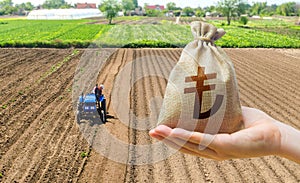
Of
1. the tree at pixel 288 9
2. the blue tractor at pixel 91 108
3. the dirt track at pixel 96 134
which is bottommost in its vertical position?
the dirt track at pixel 96 134

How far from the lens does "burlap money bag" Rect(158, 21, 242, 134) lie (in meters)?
1.83

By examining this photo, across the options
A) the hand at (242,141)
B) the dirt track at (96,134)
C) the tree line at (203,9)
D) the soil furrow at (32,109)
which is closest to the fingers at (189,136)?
the hand at (242,141)

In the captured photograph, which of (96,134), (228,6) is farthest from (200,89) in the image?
(228,6)

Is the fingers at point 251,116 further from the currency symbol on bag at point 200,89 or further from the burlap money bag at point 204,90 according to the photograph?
the currency symbol on bag at point 200,89

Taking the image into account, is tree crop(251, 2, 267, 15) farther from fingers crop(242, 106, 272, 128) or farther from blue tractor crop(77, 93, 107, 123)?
fingers crop(242, 106, 272, 128)

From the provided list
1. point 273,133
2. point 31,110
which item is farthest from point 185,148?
point 31,110

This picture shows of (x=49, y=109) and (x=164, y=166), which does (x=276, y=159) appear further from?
(x=49, y=109)

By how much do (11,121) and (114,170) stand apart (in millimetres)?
3759

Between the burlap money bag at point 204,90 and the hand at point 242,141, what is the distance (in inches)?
7.4

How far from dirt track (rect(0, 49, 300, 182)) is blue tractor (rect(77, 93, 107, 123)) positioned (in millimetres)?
254

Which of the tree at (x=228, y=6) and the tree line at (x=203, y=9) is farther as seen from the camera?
the tree at (x=228, y=6)

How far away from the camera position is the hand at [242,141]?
163 cm

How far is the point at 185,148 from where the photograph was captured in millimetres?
1764

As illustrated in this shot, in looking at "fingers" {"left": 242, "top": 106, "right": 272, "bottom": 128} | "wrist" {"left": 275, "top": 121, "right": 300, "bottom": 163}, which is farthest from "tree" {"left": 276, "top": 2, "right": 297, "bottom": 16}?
"wrist" {"left": 275, "top": 121, "right": 300, "bottom": 163}
